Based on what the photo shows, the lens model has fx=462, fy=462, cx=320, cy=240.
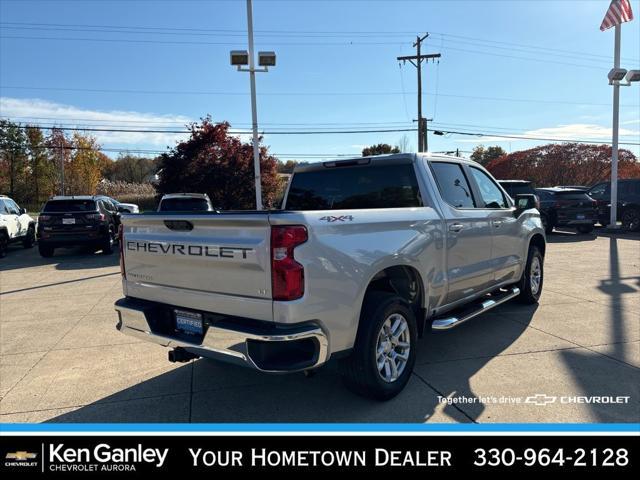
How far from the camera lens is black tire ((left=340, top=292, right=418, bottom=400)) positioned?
3.30m

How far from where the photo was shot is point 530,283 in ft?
21.0

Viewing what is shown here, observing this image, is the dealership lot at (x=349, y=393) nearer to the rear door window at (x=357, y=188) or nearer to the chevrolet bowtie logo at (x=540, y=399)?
the chevrolet bowtie logo at (x=540, y=399)

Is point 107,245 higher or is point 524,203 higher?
point 524,203

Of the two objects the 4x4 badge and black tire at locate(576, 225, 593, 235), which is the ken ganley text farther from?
black tire at locate(576, 225, 593, 235)

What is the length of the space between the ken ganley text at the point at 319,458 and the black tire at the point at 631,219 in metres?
17.7

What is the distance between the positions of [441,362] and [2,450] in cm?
350

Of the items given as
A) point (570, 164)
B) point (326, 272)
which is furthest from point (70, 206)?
point (570, 164)

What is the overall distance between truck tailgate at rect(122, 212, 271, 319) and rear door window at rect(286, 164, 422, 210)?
5.97 feet

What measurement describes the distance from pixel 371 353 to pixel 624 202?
1800 centimetres

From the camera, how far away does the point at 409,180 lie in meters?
4.39

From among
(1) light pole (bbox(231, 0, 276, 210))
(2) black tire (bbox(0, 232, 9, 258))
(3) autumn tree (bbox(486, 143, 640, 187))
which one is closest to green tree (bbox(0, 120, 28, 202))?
(2) black tire (bbox(0, 232, 9, 258))

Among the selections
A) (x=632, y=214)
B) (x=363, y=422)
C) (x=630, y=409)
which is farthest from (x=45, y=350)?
(x=632, y=214)

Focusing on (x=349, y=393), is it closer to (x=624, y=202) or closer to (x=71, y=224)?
(x=71, y=224)

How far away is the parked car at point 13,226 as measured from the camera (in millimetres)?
13609
